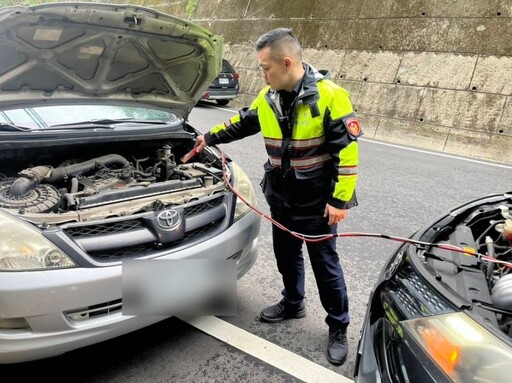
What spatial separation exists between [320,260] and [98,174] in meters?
1.53

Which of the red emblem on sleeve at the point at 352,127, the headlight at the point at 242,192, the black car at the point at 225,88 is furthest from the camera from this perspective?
the black car at the point at 225,88

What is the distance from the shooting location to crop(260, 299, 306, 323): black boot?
267 cm

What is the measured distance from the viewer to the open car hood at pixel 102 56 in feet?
7.95

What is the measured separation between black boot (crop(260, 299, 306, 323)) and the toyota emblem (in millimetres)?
908

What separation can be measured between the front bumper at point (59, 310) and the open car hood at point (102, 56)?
137 centimetres

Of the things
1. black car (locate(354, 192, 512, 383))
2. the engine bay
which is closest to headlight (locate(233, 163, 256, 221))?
the engine bay

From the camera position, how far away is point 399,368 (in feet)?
4.70

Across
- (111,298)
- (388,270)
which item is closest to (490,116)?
(388,270)

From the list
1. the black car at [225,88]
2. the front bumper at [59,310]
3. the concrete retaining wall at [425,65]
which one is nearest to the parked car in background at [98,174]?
the front bumper at [59,310]

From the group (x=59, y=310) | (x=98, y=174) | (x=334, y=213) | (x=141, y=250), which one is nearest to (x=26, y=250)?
(x=59, y=310)

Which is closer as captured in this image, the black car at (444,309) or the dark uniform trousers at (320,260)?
the black car at (444,309)

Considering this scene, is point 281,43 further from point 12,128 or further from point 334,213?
point 12,128

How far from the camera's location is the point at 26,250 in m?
1.78

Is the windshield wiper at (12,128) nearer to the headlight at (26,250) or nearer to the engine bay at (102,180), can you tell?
the engine bay at (102,180)
